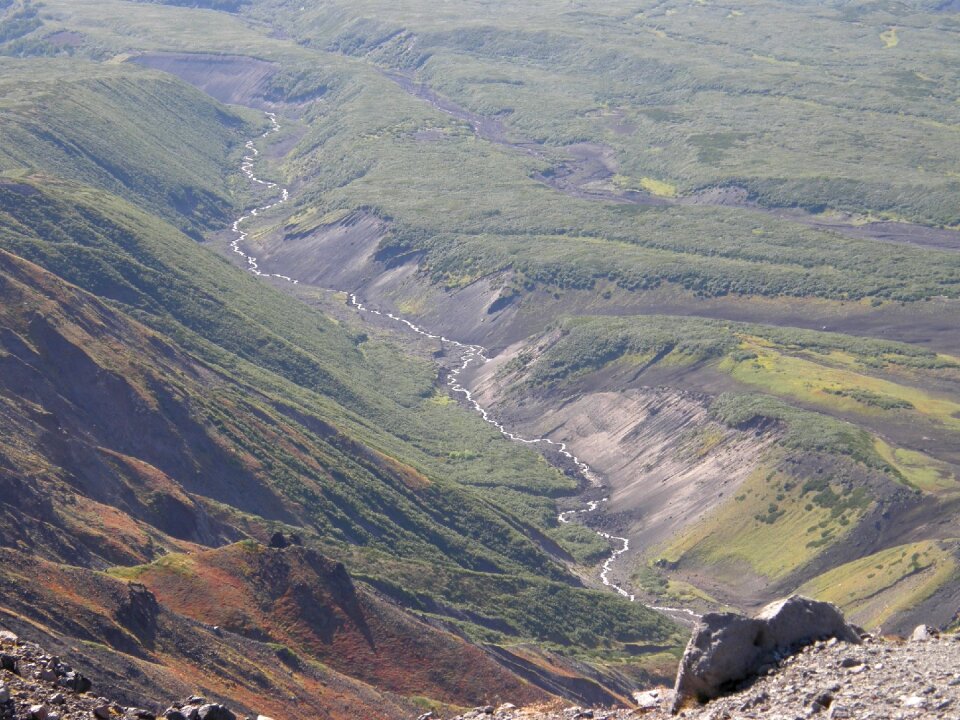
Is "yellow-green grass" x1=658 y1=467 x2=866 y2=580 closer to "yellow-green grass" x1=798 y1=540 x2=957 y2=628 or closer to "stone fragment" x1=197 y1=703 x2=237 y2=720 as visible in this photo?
"yellow-green grass" x1=798 y1=540 x2=957 y2=628

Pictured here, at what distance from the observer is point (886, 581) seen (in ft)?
295

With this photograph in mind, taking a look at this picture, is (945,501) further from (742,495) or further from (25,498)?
(25,498)

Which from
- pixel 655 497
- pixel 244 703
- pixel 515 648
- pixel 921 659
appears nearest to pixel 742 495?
pixel 655 497

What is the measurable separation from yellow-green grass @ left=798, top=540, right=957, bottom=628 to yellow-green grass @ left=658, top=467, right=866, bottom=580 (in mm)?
4220

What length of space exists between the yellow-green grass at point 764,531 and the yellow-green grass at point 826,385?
724 inches

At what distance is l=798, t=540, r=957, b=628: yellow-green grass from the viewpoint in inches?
3366

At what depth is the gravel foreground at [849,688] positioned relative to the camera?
2294 centimetres

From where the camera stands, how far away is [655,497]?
116875 mm

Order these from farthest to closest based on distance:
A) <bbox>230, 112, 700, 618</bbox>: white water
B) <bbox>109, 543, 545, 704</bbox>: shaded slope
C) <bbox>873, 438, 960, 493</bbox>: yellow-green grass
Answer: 1. <bbox>873, 438, 960, 493</bbox>: yellow-green grass
2. <bbox>230, 112, 700, 618</bbox>: white water
3. <bbox>109, 543, 545, 704</bbox>: shaded slope

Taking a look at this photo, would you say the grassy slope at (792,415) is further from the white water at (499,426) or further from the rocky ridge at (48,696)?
the rocky ridge at (48,696)

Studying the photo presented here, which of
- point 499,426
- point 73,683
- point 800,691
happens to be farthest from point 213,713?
point 499,426

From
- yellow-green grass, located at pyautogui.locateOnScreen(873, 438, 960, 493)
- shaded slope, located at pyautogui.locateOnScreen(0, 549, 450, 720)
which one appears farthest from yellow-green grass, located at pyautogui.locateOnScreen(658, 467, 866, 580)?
shaded slope, located at pyautogui.locateOnScreen(0, 549, 450, 720)

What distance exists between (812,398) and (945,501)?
27.1 m

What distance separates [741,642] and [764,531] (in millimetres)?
79992
